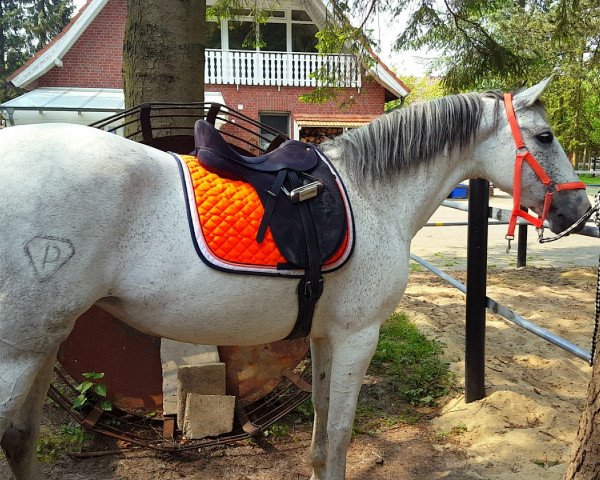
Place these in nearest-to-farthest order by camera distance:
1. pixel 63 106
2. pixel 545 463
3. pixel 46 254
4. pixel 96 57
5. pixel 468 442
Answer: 1. pixel 46 254
2. pixel 545 463
3. pixel 468 442
4. pixel 63 106
5. pixel 96 57

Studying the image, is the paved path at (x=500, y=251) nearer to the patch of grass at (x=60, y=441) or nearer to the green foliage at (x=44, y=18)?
the patch of grass at (x=60, y=441)

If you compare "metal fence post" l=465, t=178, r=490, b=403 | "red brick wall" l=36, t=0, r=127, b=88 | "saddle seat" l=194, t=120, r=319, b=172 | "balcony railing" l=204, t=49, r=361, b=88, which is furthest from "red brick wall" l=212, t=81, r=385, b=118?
"saddle seat" l=194, t=120, r=319, b=172

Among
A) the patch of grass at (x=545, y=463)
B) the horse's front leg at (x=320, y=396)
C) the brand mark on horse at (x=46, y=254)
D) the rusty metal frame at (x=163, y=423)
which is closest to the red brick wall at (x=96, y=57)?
the rusty metal frame at (x=163, y=423)

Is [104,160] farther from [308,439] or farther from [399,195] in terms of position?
[308,439]

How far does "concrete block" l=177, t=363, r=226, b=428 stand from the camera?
3.10m

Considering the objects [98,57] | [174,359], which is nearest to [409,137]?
[174,359]

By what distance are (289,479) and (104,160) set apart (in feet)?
6.48

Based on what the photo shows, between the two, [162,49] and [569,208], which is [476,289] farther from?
[162,49]

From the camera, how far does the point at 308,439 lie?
3.17 m

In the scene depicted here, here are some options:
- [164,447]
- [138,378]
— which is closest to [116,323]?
[138,378]

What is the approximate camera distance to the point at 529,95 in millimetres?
2244

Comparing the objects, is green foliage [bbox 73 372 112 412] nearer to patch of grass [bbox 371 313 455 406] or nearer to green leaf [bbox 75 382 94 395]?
green leaf [bbox 75 382 94 395]

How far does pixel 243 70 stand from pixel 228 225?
16.3 m

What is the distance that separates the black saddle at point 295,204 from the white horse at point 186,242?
9 centimetres
